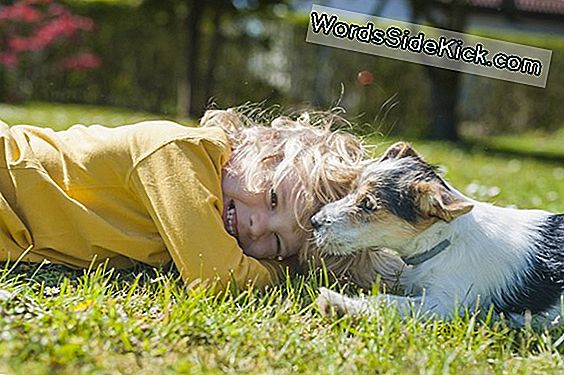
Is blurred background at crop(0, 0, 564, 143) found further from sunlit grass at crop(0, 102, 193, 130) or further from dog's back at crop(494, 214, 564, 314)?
dog's back at crop(494, 214, 564, 314)

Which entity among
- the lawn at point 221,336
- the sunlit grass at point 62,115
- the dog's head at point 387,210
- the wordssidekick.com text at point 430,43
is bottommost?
the sunlit grass at point 62,115

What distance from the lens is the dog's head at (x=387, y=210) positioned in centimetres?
319

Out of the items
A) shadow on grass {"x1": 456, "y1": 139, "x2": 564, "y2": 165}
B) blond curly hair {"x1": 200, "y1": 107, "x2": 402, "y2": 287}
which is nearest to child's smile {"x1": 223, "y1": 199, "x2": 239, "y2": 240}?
blond curly hair {"x1": 200, "y1": 107, "x2": 402, "y2": 287}

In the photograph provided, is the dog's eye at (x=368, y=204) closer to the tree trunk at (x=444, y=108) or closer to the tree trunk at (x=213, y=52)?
the tree trunk at (x=444, y=108)

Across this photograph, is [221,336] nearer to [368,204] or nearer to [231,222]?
[368,204]

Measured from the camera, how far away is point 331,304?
10.1ft

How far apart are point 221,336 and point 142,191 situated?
3.14 ft

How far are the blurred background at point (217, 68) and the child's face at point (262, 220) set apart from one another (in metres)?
12.5

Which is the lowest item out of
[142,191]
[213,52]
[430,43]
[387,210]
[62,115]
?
[62,115]

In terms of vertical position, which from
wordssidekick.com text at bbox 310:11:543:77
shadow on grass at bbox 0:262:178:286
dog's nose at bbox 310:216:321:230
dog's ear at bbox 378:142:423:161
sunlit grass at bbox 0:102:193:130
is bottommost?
sunlit grass at bbox 0:102:193:130

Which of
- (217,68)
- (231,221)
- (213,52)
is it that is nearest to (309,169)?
(231,221)

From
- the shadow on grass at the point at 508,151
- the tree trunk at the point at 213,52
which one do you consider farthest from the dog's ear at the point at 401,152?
the tree trunk at the point at 213,52

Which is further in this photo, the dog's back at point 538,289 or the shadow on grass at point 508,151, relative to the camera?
the shadow on grass at point 508,151

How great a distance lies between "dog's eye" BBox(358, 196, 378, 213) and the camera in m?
3.24
